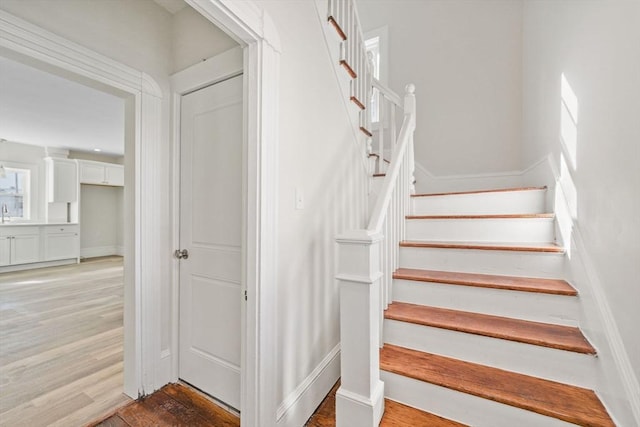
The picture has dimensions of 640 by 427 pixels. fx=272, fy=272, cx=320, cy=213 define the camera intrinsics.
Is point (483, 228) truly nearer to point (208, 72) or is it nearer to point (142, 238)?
point (208, 72)

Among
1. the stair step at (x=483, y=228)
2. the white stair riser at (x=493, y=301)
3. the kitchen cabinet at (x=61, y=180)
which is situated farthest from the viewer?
the kitchen cabinet at (x=61, y=180)

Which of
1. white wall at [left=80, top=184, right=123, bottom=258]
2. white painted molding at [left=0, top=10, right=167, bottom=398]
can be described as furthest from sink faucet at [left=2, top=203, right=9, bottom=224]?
white painted molding at [left=0, top=10, right=167, bottom=398]

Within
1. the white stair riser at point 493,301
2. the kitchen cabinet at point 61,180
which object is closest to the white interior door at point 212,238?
the white stair riser at point 493,301

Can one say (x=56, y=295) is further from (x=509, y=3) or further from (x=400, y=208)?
(x=509, y=3)

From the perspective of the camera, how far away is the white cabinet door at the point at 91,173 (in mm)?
6188

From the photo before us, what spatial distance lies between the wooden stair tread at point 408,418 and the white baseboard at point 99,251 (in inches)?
310

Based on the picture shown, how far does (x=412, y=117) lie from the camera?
2.31 metres

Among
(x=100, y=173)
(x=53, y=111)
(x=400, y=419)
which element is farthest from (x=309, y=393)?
(x=100, y=173)

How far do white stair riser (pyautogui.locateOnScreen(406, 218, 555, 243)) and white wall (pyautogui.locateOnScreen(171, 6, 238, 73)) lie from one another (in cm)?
186

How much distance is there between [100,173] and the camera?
6.48m

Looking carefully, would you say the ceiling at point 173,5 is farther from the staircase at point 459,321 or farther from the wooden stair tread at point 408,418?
the wooden stair tread at point 408,418

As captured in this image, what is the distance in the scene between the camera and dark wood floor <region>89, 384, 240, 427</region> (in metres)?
1.52

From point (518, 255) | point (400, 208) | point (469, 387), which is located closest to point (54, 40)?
point (400, 208)

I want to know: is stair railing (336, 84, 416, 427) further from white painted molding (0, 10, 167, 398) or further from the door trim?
white painted molding (0, 10, 167, 398)
